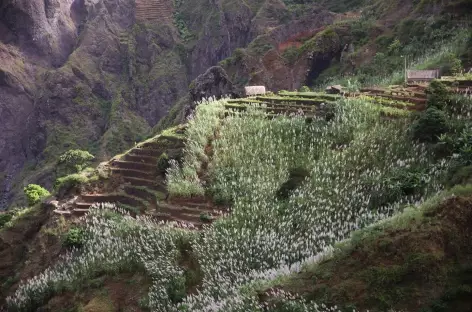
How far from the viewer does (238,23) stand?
79.3m

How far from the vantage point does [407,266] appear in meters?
8.09

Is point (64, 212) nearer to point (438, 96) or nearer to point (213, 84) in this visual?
point (438, 96)

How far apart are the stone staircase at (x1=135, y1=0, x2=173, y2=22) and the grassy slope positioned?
94215 mm

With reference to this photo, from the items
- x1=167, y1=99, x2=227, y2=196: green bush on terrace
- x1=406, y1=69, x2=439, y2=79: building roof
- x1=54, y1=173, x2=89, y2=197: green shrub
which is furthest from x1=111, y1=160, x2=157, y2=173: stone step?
x1=406, y1=69, x2=439, y2=79: building roof

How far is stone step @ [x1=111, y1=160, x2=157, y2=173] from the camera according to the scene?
65.8ft

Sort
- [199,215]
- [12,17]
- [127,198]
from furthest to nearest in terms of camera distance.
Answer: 1. [12,17]
2. [127,198]
3. [199,215]

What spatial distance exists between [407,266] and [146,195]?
→ 12.3 metres

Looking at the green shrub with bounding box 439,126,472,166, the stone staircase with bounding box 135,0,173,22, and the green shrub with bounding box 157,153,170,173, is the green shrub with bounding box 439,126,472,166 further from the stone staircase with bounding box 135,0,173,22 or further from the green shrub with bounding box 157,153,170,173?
the stone staircase with bounding box 135,0,173,22

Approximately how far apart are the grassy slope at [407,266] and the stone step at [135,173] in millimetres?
11187

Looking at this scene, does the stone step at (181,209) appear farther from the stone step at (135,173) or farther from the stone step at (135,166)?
the stone step at (135,166)

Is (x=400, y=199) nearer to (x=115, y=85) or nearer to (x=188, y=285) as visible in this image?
(x=188, y=285)

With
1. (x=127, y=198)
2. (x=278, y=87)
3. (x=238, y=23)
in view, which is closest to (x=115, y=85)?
(x=238, y=23)

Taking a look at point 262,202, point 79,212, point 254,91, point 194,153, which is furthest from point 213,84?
point 262,202

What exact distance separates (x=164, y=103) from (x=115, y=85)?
10.2 m
